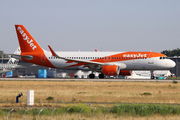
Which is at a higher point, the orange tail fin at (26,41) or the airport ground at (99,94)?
the orange tail fin at (26,41)

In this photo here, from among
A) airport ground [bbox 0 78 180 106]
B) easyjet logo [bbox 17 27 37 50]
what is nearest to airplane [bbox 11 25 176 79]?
easyjet logo [bbox 17 27 37 50]

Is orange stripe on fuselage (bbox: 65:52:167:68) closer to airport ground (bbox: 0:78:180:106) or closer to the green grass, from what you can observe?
airport ground (bbox: 0:78:180:106)

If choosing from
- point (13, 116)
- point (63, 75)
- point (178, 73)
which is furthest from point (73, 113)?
point (178, 73)

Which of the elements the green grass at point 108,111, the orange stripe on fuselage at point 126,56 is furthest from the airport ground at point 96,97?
the orange stripe on fuselage at point 126,56

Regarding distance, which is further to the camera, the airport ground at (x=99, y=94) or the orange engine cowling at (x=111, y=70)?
the orange engine cowling at (x=111, y=70)

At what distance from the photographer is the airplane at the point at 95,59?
48938 mm

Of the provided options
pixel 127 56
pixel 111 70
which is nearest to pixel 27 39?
pixel 111 70

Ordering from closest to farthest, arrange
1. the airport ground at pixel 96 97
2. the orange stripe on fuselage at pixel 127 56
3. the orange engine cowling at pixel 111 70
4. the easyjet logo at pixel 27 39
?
the airport ground at pixel 96 97
the orange engine cowling at pixel 111 70
the orange stripe on fuselage at pixel 127 56
the easyjet logo at pixel 27 39

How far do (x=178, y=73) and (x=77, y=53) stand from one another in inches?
2437

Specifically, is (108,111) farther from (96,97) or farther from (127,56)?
(127,56)

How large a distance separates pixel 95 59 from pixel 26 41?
13458 millimetres

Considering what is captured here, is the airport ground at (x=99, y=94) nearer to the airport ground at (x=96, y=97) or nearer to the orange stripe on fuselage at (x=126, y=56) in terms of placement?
the airport ground at (x=96, y=97)

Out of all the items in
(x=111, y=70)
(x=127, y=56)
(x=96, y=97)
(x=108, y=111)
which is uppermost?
(x=127, y=56)

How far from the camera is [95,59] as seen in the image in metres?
50.7
